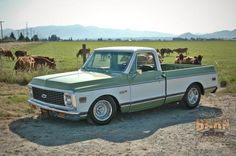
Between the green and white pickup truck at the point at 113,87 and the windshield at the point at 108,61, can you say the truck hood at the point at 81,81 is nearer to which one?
the green and white pickup truck at the point at 113,87

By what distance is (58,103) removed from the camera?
830 cm

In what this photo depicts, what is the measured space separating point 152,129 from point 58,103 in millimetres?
2188

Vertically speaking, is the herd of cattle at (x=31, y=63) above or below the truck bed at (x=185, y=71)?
below

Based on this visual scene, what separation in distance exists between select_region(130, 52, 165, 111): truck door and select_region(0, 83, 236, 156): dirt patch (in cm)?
42

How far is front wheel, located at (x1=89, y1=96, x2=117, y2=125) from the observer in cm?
831

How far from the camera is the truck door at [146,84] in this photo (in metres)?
9.00

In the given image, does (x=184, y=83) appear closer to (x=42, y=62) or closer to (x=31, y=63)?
(x=31, y=63)

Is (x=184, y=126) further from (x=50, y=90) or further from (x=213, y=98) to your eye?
(x=213, y=98)

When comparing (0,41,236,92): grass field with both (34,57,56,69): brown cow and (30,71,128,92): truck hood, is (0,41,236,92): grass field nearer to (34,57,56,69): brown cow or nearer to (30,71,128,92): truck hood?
(34,57,56,69): brown cow

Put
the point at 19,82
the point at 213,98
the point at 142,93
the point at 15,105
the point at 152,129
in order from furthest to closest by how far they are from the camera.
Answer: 1. the point at 19,82
2. the point at 213,98
3. the point at 15,105
4. the point at 142,93
5. the point at 152,129

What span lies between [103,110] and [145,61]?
1928 millimetres

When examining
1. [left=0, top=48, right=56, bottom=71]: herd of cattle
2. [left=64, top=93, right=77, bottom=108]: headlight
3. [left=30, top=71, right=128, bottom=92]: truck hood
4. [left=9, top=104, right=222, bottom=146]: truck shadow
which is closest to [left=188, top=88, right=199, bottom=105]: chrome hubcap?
[left=9, top=104, right=222, bottom=146]: truck shadow

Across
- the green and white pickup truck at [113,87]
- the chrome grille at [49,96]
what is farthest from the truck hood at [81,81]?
the chrome grille at [49,96]

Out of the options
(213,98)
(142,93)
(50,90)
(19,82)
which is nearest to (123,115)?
(142,93)
